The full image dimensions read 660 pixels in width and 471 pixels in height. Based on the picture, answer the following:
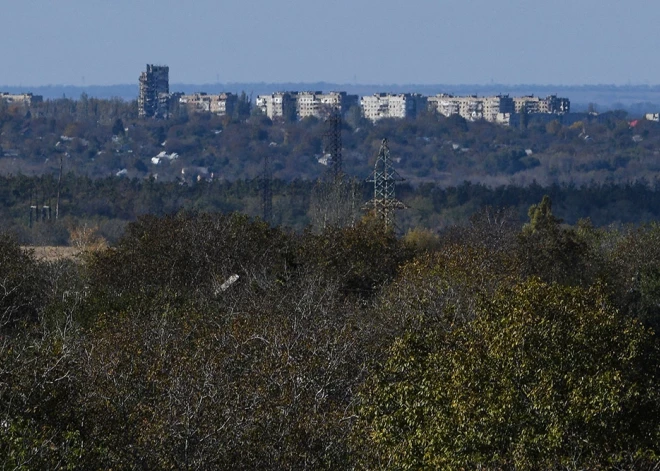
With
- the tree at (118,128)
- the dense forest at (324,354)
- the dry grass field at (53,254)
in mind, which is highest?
the dense forest at (324,354)

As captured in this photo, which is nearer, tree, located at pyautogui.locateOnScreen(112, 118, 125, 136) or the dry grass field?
the dry grass field

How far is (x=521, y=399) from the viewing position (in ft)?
40.7

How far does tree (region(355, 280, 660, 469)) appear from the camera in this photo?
12.1 m

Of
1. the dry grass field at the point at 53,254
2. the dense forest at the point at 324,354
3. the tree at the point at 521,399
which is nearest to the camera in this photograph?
the dense forest at the point at 324,354

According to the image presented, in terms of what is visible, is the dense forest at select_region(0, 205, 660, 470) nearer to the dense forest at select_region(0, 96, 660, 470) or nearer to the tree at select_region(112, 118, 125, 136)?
the dense forest at select_region(0, 96, 660, 470)

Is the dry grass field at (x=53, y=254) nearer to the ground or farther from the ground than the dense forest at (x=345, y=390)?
nearer to the ground

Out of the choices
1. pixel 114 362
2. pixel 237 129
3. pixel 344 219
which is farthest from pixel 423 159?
pixel 114 362

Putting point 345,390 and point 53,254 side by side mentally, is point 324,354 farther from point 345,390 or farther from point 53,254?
point 53,254

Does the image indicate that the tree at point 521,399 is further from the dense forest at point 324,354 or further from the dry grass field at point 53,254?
the dry grass field at point 53,254

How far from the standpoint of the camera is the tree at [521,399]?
12109 millimetres

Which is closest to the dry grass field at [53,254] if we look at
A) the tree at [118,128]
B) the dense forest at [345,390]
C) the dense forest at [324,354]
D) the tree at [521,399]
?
the dense forest at [324,354]

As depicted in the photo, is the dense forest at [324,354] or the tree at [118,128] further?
the tree at [118,128]

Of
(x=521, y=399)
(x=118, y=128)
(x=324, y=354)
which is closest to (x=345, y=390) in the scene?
(x=324, y=354)

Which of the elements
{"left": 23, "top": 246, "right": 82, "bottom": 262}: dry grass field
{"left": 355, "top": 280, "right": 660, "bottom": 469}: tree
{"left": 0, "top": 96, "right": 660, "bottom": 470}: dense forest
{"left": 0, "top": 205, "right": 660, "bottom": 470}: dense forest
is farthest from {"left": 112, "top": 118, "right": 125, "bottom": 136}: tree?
{"left": 355, "top": 280, "right": 660, "bottom": 469}: tree
